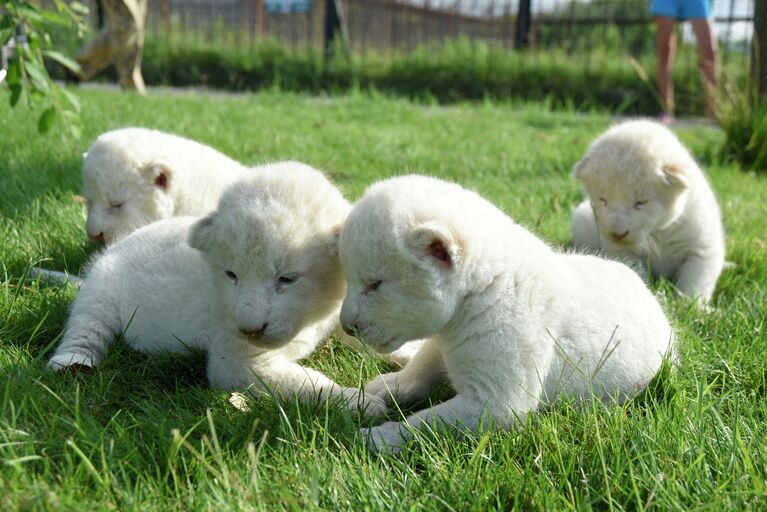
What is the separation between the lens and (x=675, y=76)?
518 inches

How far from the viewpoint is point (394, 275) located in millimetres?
2586

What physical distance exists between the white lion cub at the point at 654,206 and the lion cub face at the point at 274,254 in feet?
7.19

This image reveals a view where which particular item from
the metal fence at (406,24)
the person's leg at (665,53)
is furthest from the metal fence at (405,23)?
the person's leg at (665,53)

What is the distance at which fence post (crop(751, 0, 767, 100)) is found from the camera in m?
7.70

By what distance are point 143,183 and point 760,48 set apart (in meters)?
6.27

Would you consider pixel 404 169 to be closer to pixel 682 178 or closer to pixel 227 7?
pixel 682 178

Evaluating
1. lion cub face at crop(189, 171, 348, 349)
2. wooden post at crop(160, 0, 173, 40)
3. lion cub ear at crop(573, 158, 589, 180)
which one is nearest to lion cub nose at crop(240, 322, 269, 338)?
lion cub face at crop(189, 171, 348, 349)

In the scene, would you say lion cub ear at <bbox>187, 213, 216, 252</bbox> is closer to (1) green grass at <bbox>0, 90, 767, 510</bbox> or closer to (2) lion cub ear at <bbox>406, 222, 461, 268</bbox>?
(1) green grass at <bbox>0, 90, 767, 510</bbox>

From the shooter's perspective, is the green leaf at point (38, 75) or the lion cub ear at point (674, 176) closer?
the green leaf at point (38, 75)

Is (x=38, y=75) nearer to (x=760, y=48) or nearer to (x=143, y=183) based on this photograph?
(x=143, y=183)

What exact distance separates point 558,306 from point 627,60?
40.8 ft

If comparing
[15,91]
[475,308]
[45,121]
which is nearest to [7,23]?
[15,91]

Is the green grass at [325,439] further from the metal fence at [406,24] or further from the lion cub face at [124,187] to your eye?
the metal fence at [406,24]

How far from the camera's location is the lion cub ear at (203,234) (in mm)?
2918
